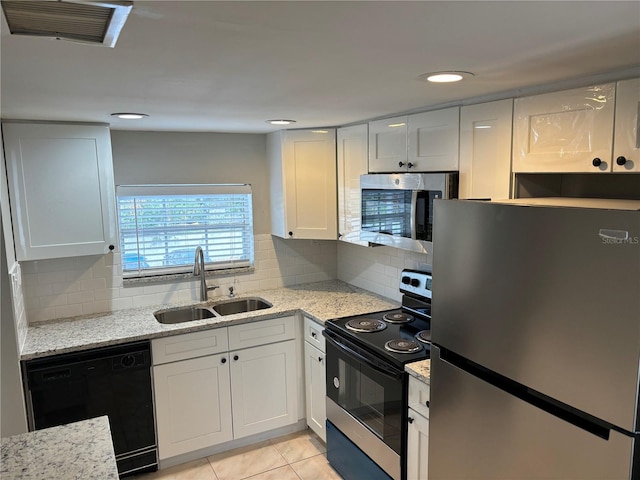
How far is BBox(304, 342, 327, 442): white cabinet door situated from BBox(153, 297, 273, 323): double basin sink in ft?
1.57

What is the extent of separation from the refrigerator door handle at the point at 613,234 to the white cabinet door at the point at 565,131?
0.57 metres

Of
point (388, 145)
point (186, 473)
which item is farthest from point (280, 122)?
point (186, 473)

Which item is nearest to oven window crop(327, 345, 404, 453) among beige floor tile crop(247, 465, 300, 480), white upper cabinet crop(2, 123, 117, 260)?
beige floor tile crop(247, 465, 300, 480)

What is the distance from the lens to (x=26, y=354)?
2.46m

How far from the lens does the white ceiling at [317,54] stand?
1031 millimetres

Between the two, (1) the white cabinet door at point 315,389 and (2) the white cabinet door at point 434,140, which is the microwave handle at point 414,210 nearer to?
(2) the white cabinet door at point 434,140

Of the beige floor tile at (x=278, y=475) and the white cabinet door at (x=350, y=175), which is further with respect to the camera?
the white cabinet door at (x=350, y=175)

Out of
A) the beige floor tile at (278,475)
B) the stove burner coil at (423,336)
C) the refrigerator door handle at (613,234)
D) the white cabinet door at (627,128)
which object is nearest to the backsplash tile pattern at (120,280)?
the beige floor tile at (278,475)

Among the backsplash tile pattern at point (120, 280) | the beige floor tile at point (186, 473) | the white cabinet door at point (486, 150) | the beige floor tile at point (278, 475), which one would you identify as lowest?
the beige floor tile at point (278, 475)

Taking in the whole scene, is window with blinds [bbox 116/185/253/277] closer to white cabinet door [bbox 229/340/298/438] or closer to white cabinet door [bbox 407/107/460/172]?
white cabinet door [bbox 229/340/298/438]

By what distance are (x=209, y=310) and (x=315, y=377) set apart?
88 centimetres

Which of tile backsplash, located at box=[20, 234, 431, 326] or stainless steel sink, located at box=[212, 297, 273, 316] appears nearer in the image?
tile backsplash, located at box=[20, 234, 431, 326]

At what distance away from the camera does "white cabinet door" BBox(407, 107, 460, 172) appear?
90.7 inches

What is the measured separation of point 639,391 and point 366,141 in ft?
6.88
